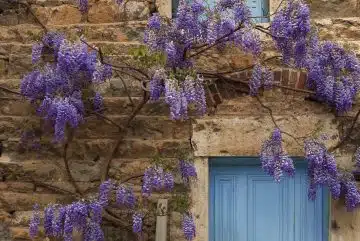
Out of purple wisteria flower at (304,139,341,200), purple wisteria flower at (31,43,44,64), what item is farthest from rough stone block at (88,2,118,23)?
purple wisteria flower at (304,139,341,200)

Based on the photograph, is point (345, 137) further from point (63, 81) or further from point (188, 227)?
point (63, 81)

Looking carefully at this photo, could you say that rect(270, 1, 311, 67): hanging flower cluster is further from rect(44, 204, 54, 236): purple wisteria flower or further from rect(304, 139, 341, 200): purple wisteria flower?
rect(44, 204, 54, 236): purple wisteria flower

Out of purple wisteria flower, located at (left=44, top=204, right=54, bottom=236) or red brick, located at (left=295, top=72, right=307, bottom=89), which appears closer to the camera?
purple wisteria flower, located at (left=44, top=204, right=54, bottom=236)

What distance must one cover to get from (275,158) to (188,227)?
82 centimetres

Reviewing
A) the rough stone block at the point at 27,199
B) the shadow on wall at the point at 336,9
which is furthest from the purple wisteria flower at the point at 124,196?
the shadow on wall at the point at 336,9

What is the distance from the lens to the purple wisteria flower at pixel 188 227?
14.9 feet

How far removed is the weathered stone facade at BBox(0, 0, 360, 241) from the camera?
15.8ft

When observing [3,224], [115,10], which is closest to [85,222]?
[3,224]

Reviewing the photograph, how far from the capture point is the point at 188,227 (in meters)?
4.54

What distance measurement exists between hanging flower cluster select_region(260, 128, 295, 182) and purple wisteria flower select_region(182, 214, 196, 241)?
2.19ft

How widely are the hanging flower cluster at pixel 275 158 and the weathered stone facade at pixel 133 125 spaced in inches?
8.7

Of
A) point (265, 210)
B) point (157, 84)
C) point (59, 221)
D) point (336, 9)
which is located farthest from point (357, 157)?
point (59, 221)

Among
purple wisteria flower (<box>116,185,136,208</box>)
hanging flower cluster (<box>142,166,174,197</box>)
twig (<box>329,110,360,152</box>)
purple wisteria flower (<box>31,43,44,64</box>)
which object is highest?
purple wisteria flower (<box>31,43,44,64</box>)

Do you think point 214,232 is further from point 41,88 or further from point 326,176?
point 41,88
